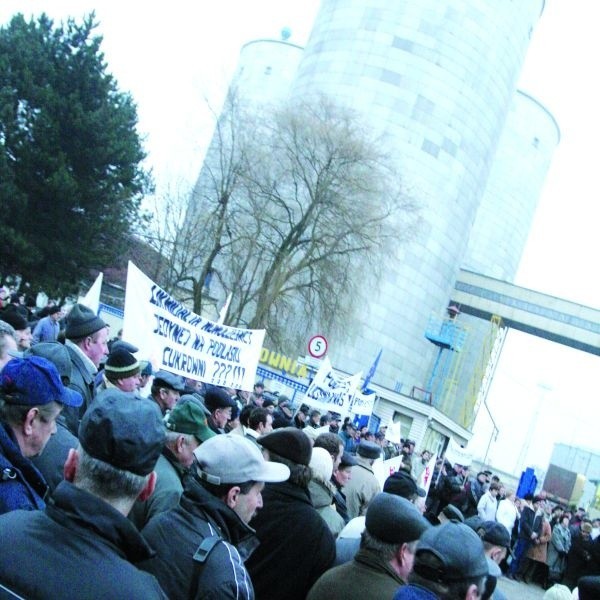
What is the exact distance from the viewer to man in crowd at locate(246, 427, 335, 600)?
392 centimetres

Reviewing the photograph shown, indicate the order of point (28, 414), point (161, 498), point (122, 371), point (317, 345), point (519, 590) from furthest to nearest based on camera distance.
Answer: point (317, 345) → point (519, 590) → point (122, 371) → point (161, 498) → point (28, 414)

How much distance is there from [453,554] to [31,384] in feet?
5.85

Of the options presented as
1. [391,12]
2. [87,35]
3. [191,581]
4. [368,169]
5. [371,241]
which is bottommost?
[191,581]

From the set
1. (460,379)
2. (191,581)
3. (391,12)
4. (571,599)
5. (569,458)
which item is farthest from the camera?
(460,379)

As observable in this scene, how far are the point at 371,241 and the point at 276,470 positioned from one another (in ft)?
78.9

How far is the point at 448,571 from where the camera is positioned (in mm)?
2938

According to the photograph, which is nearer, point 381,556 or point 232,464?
point 232,464

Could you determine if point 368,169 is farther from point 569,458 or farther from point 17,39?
point 569,458

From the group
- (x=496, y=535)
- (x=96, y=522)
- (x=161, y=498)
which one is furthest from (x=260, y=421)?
(x=96, y=522)

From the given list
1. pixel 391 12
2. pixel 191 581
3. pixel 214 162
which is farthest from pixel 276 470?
pixel 391 12

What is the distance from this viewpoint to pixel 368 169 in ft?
90.9

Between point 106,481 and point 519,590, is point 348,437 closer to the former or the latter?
point 519,590

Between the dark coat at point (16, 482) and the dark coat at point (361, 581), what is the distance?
1.34 metres

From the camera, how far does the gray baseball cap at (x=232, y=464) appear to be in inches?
124
